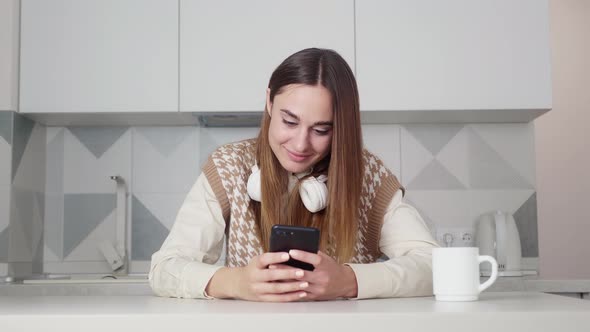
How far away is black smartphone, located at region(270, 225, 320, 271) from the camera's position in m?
1.21

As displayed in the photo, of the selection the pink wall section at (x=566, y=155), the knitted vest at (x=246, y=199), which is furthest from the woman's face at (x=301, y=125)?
the pink wall section at (x=566, y=155)

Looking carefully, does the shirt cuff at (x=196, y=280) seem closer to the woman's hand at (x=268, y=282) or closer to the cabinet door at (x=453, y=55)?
the woman's hand at (x=268, y=282)

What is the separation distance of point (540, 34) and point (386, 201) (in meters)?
1.40

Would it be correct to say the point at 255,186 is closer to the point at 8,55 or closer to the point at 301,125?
the point at 301,125

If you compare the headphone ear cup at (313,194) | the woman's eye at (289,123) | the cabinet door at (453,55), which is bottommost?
the headphone ear cup at (313,194)

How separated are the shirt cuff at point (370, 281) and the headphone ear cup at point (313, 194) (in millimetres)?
280

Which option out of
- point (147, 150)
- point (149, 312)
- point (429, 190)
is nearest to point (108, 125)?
A: point (147, 150)

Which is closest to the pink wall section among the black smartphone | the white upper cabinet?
the white upper cabinet

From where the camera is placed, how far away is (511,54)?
109 inches

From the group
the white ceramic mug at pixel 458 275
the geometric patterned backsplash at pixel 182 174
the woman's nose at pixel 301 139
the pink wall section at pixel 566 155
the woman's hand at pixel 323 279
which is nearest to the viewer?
the white ceramic mug at pixel 458 275

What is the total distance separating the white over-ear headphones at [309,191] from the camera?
5.18 feet

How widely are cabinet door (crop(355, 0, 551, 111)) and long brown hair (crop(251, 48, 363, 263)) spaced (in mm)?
1147

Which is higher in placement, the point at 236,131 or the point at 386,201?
the point at 236,131

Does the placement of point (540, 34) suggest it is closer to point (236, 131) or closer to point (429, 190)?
point (429, 190)
